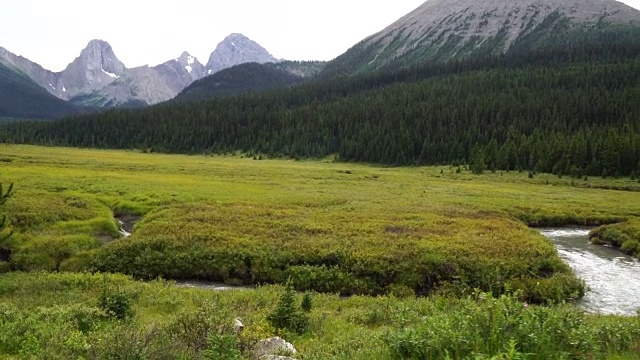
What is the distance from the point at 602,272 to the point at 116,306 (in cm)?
3064

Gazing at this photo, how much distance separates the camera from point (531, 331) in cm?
926

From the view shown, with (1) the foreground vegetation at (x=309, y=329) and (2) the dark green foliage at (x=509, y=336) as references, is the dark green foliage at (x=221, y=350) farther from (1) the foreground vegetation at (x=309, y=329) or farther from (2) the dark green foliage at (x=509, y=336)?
(2) the dark green foliage at (x=509, y=336)

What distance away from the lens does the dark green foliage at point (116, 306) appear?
1692 cm

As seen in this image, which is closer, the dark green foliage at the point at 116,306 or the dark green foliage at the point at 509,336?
the dark green foliage at the point at 509,336

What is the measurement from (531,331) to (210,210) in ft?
114

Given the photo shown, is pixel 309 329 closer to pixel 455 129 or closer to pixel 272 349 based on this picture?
pixel 272 349

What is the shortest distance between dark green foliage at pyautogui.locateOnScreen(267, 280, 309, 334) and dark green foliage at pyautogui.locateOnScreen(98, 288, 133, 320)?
216 inches

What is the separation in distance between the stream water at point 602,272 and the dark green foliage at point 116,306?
22177mm

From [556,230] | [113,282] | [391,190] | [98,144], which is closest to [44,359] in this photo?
[113,282]

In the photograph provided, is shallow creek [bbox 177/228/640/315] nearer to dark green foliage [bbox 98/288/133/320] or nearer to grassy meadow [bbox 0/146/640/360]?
grassy meadow [bbox 0/146/640/360]

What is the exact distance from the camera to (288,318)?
16.1 m

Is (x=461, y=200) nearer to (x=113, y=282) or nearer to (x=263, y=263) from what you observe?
(x=263, y=263)

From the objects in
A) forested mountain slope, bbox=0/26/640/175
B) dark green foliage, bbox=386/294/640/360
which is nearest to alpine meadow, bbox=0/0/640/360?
dark green foliage, bbox=386/294/640/360

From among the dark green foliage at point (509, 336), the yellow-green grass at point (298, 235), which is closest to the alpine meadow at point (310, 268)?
the dark green foliage at point (509, 336)
